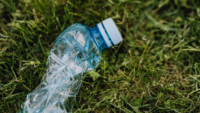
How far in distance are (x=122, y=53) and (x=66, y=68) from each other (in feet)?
2.51

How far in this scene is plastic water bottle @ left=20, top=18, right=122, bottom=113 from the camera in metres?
2.16

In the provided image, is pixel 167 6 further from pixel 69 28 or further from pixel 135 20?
pixel 69 28

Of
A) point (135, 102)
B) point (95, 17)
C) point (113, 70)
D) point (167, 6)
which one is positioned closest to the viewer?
point (135, 102)

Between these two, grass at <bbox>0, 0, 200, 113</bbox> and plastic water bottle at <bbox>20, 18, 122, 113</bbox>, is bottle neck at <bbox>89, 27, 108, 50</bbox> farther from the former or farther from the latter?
grass at <bbox>0, 0, 200, 113</bbox>

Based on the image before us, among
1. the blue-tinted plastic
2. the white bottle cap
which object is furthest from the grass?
the white bottle cap

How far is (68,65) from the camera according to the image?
2.23 m

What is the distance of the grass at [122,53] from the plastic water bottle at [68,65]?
0.12 m

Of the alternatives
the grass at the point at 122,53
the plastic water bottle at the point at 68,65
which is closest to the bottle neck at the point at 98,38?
the plastic water bottle at the point at 68,65

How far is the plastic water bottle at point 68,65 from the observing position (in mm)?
2160

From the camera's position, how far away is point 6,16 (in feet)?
8.73

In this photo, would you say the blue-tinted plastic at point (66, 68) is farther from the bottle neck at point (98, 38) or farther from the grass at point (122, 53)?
the grass at point (122, 53)

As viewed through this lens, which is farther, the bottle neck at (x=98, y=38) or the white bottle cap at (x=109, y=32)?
the bottle neck at (x=98, y=38)

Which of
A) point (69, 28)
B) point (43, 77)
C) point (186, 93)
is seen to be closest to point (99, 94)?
point (43, 77)

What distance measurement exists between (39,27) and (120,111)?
4.84 ft
